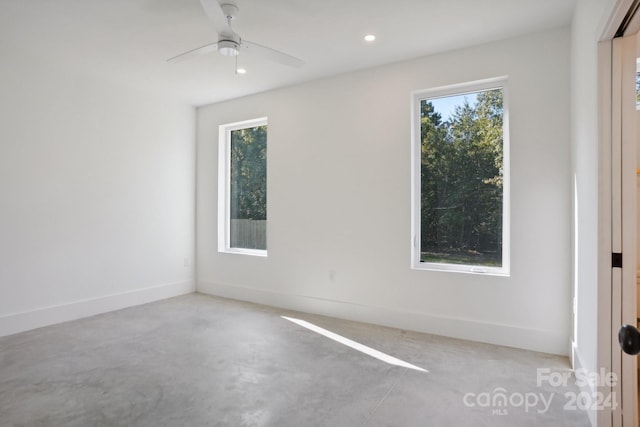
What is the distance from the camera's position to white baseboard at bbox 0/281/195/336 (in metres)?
3.48

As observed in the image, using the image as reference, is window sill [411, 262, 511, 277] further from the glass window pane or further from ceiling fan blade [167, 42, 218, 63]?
ceiling fan blade [167, 42, 218, 63]

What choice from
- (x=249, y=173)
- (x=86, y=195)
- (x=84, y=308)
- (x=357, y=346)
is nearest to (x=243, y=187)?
(x=249, y=173)

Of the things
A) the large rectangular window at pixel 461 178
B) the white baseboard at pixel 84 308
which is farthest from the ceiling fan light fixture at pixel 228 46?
the white baseboard at pixel 84 308

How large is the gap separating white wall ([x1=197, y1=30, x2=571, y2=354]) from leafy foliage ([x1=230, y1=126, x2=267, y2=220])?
26 cm

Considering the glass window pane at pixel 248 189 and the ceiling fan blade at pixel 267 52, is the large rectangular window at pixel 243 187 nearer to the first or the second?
the glass window pane at pixel 248 189

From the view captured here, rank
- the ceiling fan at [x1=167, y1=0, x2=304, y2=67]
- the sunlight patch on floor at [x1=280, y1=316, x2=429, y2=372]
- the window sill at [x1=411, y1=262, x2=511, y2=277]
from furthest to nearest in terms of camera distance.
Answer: the window sill at [x1=411, y1=262, x2=511, y2=277] → the sunlight patch on floor at [x1=280, y1=316, x2=429, y2=372] → the ceiling fan at [x1=167, y1=0, x2=304, y2=67]

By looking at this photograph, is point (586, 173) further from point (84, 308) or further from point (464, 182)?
point (84, 308)

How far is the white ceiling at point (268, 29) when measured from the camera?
2.63m

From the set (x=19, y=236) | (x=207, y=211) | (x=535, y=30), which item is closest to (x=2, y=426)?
(x=19, y=236)

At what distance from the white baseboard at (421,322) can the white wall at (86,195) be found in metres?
1.29

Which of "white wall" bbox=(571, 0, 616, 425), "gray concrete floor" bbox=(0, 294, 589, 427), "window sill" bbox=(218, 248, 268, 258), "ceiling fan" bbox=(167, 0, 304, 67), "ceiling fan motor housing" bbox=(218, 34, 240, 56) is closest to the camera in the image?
"white wall" bbox=(571, 0, 616, 425)

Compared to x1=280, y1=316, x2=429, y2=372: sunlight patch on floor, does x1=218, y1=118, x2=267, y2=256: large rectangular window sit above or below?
above

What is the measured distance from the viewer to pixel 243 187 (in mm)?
5012

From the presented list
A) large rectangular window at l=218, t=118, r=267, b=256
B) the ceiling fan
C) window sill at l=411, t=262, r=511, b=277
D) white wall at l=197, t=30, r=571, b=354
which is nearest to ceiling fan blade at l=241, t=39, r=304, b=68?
the ceiling fan
